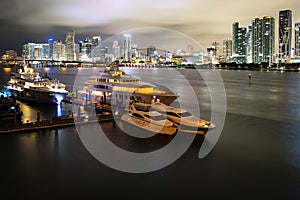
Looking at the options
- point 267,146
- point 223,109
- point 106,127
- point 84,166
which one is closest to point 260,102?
point 223,109

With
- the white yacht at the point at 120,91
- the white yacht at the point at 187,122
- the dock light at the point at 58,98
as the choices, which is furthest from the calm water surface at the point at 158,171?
the dock light at the point at 58,98

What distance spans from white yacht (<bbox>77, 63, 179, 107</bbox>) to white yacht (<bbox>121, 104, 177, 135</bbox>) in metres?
2.86

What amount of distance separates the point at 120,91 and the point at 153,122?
546 centimetres

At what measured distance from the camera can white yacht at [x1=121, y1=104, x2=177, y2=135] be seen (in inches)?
396

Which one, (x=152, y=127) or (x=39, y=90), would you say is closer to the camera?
(x=152, y=127)

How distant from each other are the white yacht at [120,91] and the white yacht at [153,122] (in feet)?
9.37

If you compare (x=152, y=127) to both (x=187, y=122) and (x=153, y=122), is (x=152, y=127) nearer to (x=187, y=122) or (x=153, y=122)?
(x=153, y=122)

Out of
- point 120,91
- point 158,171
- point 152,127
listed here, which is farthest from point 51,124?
point 158,171

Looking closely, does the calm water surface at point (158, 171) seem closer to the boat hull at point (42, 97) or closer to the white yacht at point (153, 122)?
the white yacht at point (153, 122)

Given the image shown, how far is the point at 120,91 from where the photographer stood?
15.4 m

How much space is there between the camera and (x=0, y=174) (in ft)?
24.1

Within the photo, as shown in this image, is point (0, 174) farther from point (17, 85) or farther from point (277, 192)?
point (17, 85)

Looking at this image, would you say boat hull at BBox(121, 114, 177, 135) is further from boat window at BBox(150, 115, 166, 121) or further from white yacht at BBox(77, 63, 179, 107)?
white yacht at BBox(77, 63, 179, 107)

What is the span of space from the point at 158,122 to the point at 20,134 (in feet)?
15.5
